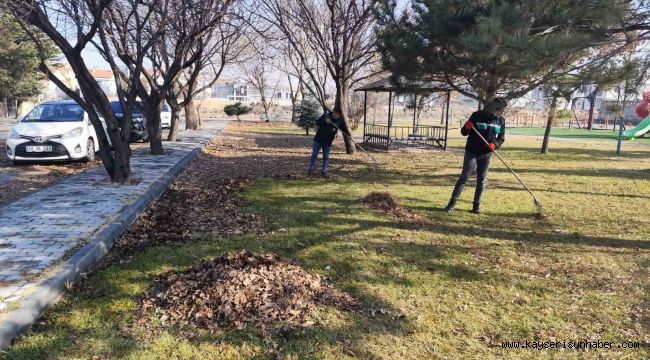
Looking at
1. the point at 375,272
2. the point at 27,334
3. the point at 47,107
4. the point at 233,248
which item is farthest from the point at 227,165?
the point at 27,334

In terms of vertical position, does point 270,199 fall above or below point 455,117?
below

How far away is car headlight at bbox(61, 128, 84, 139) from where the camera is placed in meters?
10.3

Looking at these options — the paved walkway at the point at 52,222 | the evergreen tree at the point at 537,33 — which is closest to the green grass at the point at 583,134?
the evergreen tree at the point at 537,33

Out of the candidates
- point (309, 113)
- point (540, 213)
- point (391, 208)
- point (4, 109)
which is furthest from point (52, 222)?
point (4, 109)

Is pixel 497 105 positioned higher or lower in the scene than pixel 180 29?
lower

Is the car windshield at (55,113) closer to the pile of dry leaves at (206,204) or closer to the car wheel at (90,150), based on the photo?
the car wheel at (90,150)

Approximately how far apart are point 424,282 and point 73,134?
9.33m

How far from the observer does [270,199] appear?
7887 millimetres

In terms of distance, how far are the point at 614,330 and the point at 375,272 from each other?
2.01m

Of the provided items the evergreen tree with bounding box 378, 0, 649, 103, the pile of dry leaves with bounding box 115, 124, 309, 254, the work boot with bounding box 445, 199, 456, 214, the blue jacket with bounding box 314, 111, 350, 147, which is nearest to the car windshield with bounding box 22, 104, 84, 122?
the pile of dry leaves with bounding box 115, 124, 309, 254

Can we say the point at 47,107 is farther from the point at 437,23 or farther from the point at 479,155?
the point at 479,155

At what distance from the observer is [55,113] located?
11328 millimetres

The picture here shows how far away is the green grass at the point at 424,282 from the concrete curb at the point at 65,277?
10 centimetres

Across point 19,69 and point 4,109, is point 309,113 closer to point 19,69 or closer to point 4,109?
point 19,69
